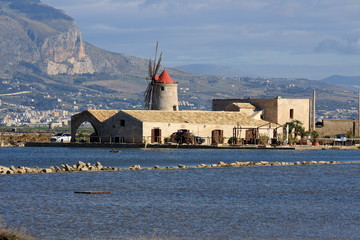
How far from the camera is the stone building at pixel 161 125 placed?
213ft

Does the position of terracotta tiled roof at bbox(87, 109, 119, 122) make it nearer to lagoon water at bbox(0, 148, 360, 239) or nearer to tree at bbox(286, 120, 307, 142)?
tree at bbox(286, 120, 307, 142)

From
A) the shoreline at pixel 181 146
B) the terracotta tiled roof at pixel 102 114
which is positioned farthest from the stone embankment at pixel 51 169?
the terracotta tiled roof at pixel 102 114

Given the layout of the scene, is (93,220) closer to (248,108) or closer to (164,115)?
(164,115)

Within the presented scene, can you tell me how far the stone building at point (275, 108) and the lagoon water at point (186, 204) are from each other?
3868cm

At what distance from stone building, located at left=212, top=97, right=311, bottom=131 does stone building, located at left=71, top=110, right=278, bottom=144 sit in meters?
6.37

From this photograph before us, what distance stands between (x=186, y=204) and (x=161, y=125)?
40587mm

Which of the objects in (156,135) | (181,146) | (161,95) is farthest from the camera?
(161,95)

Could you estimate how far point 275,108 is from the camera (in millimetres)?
78250

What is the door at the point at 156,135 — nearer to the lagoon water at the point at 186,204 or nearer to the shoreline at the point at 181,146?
the shoreline at the point at 181,146

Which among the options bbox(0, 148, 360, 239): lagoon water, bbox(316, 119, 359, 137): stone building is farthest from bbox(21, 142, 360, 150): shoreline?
bbox(0, 148, 360, 239): lagoon water

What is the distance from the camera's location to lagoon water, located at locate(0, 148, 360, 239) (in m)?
19.2

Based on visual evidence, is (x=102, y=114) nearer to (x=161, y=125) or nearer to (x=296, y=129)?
(x=161, y=125)

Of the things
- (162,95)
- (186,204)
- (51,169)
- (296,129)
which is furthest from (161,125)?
(186,204)

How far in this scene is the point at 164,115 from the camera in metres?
67.0
